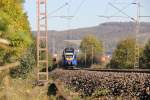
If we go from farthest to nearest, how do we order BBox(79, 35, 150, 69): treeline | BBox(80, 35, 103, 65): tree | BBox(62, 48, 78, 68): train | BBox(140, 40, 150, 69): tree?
1. BBox(80, 35, 103, 65): tree
2. BBox(79, 35, 150, 69): treeline
3. BBox(140, 40, 150, 69): tree
4. BBox(62, 48, 78, 68): train

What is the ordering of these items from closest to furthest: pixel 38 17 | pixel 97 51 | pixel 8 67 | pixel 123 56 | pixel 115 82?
pixel 8 67
pixel 115 82
pixel 38 17
pixel 123 56
pixel 97 51

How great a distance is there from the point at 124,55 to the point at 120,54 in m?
1.33

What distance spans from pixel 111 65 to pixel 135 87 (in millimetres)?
75778

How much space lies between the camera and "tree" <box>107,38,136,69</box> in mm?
88169

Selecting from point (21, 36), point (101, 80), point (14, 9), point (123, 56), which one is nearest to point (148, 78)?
point (101, 80)

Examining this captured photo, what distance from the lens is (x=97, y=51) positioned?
12588 cm

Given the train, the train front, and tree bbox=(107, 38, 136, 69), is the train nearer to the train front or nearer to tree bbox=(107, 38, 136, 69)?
the train front

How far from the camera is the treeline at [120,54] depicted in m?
83.2

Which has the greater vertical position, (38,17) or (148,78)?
(38,17)

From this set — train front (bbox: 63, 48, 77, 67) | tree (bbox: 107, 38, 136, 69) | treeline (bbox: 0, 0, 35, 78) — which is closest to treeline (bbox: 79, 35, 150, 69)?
tree (bbox: 107, 38, 136, 69)

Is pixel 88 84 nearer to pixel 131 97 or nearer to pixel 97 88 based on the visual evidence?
pixel 97 88

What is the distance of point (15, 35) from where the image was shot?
12.4 feet

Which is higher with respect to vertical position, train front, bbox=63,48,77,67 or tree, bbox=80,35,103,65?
tree, bbox=80,35,103,65

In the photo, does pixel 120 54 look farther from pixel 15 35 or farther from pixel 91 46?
pixel 15 35
